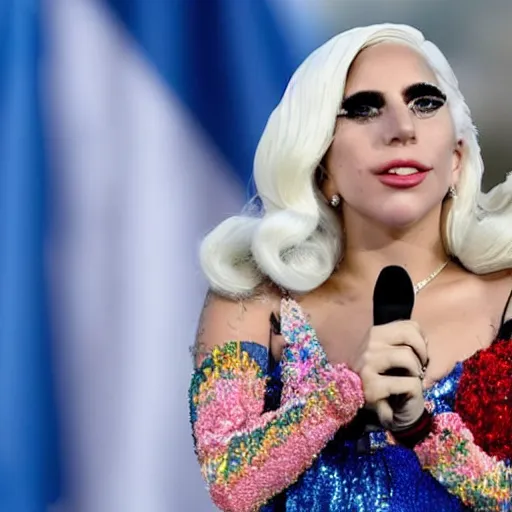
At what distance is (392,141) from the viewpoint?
105 centimetres

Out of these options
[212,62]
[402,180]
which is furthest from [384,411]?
[212,62]

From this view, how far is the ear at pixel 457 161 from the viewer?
1137mm

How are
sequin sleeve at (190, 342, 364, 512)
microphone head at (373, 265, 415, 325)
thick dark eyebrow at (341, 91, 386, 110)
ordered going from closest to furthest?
microphone head at (373, 265, 415, 325) < sequin sleeve at (190, 342, 364, 512) < thick dark eyebrow at (341, 91, 386, 110)

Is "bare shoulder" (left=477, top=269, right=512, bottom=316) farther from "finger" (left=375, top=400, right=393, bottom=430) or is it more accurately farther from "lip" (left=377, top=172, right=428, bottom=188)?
"finger" (left=375, top=400, right=393, bottom=430)

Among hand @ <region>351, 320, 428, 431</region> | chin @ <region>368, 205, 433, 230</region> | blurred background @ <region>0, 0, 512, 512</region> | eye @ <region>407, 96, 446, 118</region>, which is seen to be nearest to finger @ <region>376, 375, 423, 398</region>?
hand @ <region>351, 320, 428, 431</region>

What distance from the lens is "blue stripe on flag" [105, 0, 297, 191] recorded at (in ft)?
5.01

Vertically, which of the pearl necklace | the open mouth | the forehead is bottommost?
the pearl necklace

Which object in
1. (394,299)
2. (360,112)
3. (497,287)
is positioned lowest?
(497,287)

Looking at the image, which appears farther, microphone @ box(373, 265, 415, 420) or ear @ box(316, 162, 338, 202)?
ear @ box(316, 162, 338, 202)

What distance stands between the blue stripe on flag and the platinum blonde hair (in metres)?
0.38

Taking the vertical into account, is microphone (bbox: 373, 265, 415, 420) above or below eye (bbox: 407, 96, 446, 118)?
below

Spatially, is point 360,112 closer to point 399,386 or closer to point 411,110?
point 411,110

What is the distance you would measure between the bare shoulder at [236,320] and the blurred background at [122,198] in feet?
1.15

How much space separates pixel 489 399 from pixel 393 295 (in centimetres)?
21
